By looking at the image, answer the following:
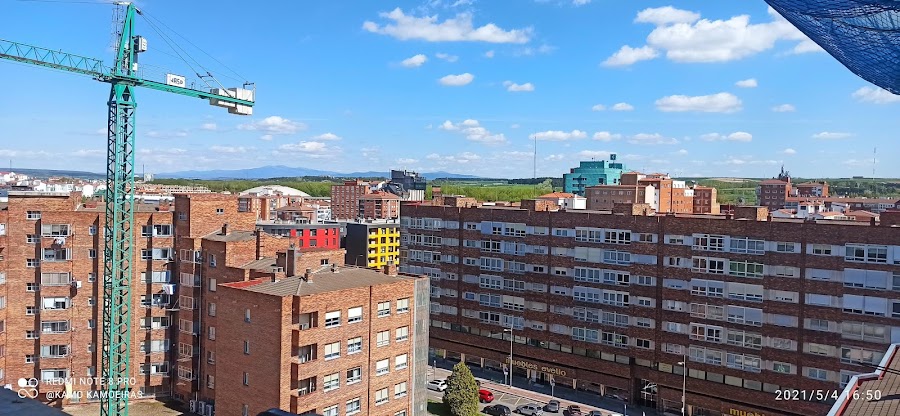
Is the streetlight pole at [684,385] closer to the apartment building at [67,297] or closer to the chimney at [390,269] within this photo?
the chimney at [390,269]

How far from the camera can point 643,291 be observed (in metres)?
61.9

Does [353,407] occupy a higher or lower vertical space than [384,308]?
lower

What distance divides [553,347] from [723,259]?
64.8ft

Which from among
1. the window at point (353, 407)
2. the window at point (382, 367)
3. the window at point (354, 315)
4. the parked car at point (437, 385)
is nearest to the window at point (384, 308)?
the window at point (354, 315)

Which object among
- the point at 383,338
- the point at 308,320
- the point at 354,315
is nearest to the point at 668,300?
the point at 383,338

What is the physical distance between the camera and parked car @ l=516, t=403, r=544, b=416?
58203mm

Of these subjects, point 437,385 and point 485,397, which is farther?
point 437,385

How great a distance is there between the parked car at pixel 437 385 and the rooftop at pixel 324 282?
22299 millimetres

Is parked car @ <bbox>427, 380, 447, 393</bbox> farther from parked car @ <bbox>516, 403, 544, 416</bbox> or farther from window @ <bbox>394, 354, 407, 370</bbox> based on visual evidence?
window @ <bbox>394, 354, 407, 370</bbox>

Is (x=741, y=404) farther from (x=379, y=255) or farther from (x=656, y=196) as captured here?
(x=656, y=196)

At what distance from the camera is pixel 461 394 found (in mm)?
54719

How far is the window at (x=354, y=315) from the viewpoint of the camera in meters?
41.4

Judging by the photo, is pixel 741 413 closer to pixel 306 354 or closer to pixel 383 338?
pixel 383 338

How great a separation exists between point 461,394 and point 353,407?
1488 centimetres
